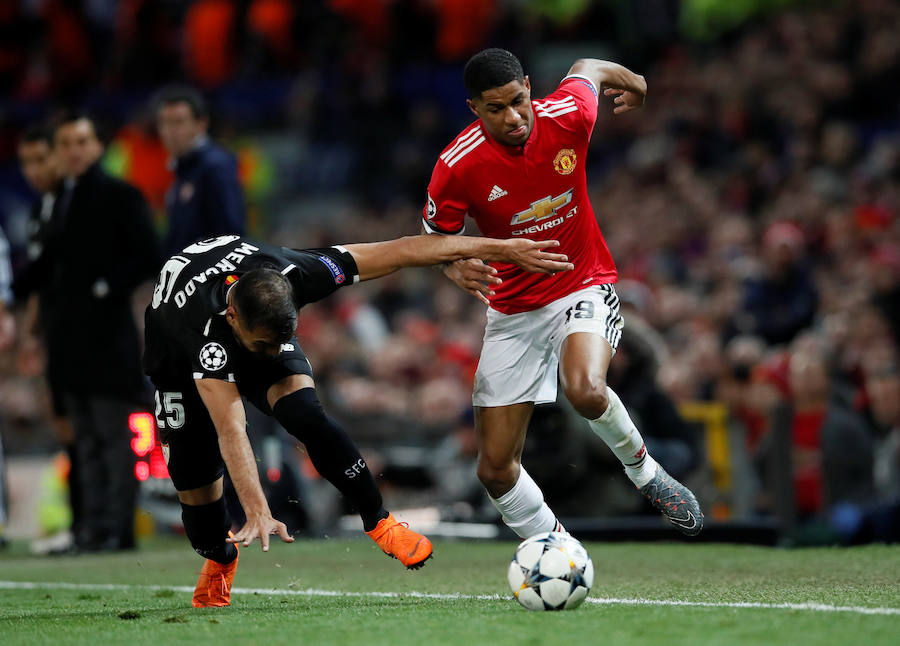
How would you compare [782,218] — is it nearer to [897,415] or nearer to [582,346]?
[897,415]

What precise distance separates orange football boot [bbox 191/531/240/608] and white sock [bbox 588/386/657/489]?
1791mm

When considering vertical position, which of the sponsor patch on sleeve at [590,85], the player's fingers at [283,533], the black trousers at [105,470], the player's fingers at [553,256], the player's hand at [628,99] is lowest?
the black trousers at [105,470]

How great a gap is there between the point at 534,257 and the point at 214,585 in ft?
6.79

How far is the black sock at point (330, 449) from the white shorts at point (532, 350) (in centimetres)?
114

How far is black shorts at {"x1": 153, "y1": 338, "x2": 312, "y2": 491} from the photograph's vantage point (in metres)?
5.82

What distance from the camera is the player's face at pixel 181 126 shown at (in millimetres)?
9125

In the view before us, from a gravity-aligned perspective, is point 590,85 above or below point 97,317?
above

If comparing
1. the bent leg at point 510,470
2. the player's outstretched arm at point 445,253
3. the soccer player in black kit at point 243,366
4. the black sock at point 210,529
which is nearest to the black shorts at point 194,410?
the soccer player in black kit at point 243,366

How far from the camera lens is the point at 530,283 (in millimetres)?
6699

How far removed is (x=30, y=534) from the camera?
13922 millimetres

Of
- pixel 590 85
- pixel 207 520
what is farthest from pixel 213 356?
pixel 590 85

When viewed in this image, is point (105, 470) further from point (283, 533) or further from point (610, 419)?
point (283, 533)

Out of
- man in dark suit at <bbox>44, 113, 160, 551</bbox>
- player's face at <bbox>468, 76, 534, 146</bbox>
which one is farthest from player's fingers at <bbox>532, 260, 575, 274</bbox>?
man in dark suit at <bbox>44, 113, 160, 551</bbox>

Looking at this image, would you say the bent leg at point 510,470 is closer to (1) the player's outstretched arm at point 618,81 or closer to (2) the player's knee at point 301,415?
(2) the player's knee at point 301,415
